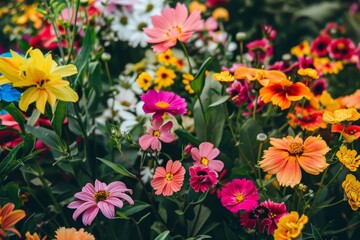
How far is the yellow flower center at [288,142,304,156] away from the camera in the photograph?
0.73 m

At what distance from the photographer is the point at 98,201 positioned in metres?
0.73

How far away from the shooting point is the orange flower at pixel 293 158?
0.72 m

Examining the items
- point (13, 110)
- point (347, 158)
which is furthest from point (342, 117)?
point (13, 110)

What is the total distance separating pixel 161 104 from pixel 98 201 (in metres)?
0.18

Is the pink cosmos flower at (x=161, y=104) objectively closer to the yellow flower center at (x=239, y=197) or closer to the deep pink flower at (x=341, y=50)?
the yellow flower center at (x=239, y=197)

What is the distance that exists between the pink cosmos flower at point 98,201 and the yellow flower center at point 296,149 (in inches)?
9.8

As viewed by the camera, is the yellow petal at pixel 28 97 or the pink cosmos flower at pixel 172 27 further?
the pink cosmos flower at pixel 172 27

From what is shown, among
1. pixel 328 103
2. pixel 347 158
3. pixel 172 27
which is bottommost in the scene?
→ pixel 328 103

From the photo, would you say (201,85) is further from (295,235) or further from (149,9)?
(149,9)

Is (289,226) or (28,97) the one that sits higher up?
(28,97)

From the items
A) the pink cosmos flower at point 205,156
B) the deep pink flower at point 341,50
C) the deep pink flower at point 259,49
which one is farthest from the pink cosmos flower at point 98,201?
the deep pink flower at point 341,50

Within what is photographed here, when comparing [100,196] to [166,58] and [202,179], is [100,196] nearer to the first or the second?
[202,179]

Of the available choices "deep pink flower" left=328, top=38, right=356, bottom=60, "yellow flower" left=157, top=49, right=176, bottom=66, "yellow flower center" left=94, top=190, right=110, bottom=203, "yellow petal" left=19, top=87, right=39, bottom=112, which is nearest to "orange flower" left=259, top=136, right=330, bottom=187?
"yellow flower center" left=94, top=190, right=110, bottom=203

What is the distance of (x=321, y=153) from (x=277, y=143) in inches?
2.6
